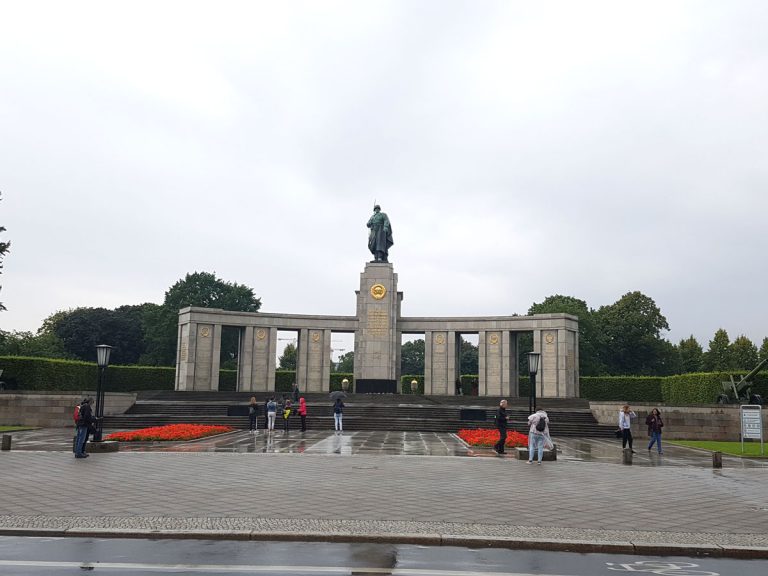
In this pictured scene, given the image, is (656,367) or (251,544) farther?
(656,367)

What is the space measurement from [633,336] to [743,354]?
2001cm

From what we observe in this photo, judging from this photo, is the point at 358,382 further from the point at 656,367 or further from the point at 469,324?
the point at 656,367

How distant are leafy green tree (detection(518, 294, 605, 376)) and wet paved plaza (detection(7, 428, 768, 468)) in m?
40.5

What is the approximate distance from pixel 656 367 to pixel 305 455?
69.4m

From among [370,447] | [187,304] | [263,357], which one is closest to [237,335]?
[187,304]

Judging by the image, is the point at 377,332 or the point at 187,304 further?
the point at 187,304

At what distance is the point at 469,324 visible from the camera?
5134cm

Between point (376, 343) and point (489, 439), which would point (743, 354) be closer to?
point (376, 343)

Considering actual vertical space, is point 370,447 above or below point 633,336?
below

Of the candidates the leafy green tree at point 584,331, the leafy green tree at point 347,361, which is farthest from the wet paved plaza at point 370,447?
the leafy green tree at point 347,361

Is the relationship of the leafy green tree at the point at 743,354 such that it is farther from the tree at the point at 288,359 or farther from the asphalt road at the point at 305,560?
the asphalt road at the point at 305,560

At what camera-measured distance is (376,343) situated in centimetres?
5100

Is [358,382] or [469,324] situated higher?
[469,324]

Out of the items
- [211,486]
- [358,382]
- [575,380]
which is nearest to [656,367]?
[575,380]
